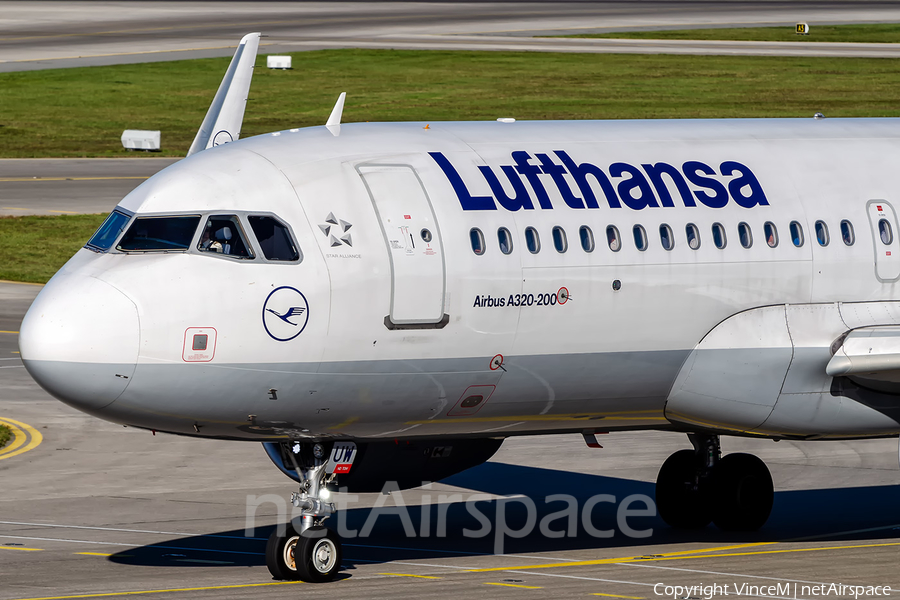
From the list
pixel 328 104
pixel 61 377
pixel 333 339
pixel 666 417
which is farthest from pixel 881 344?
pixel 328 104

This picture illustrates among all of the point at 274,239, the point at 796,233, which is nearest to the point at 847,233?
the point at 796,233

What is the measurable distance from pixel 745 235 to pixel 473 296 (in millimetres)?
4280

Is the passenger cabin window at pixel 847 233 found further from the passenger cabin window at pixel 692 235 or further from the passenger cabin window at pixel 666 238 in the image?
the passenger cabin window at pixel 666 238

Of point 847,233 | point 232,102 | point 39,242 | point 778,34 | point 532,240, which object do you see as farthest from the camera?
point 778,34

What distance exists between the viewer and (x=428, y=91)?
91938 mm

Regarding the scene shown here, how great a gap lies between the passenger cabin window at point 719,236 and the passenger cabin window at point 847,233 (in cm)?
203

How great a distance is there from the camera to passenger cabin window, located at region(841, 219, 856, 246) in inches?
908

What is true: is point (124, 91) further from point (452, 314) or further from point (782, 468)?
point (452, 314)

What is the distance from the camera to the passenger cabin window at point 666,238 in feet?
71.6

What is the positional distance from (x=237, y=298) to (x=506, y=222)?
372cm

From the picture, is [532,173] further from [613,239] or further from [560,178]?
[613,239]

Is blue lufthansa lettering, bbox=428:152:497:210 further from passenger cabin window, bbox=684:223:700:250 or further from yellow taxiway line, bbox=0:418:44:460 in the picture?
yellow taxiway line, bbox=0:418:44:460

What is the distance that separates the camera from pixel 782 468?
3008 centimetres

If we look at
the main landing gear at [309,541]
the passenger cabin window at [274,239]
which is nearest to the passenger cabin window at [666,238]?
the passenger cabin window at [274,239]
